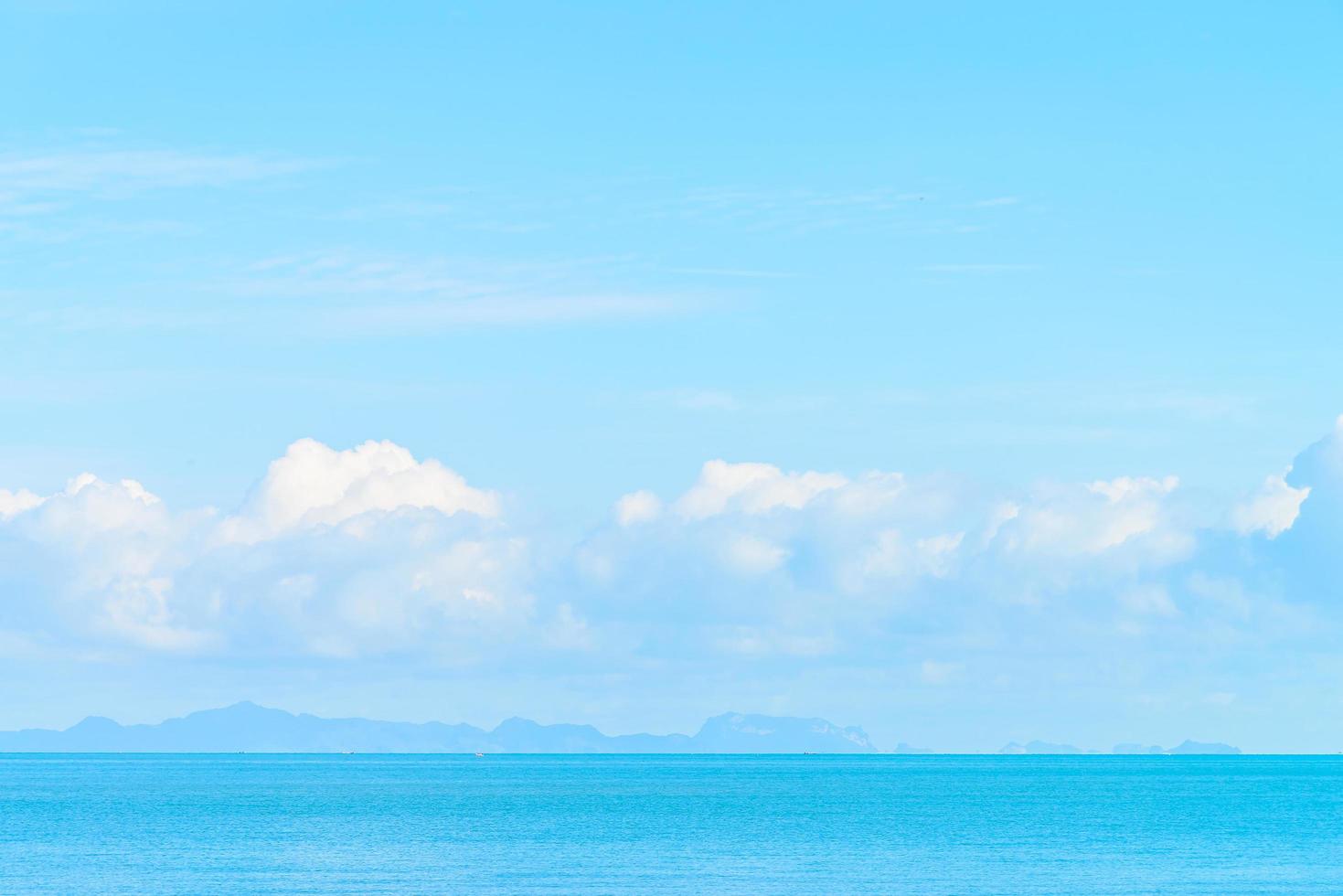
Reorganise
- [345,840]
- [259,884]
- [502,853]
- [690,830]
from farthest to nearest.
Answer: [690,830] < [345,840] < [502,853] < [259,884]

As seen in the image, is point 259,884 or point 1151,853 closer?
point 259,884

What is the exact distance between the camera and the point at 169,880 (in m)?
108

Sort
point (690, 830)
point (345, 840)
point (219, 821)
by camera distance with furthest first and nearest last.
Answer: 1. point (219, 821)
2. point (690, 830)
3. point (345, 840)

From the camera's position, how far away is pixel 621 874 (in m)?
112

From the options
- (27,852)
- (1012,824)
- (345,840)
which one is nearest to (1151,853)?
(1012,824)

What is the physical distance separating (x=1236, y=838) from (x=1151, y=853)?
2107 cm

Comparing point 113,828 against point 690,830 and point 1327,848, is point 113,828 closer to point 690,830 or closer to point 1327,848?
point 690,830

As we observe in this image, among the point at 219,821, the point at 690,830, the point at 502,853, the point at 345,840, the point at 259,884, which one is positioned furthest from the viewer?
the point at 219,821

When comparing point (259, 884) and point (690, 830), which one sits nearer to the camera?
point (259, 884)

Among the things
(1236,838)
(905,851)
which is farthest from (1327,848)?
(905,851)

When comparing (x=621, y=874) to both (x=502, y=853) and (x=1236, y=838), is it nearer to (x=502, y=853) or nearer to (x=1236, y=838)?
(x=502, y=853)

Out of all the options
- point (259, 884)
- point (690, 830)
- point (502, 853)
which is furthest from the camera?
point (690, 830)

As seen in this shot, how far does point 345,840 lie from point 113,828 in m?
31.3

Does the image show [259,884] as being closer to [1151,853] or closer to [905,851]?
[905,851]
